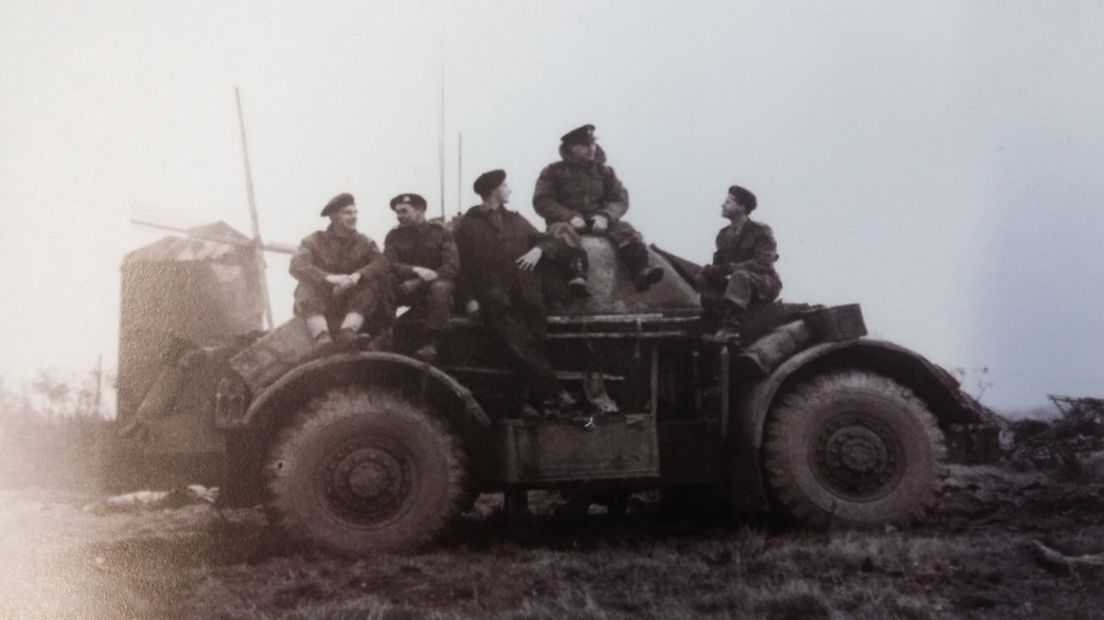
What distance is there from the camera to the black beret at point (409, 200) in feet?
24.9

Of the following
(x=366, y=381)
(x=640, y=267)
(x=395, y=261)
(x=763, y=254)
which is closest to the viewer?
(x=366, y=381)

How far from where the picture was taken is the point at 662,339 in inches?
296

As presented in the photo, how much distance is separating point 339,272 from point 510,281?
124 cm

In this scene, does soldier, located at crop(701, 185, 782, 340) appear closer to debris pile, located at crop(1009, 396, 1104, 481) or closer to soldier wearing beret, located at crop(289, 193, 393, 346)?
soldier wearing beret, located at crop(289, 193, 393, 346)

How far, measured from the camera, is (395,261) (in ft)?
24.6

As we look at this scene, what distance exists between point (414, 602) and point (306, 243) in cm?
300

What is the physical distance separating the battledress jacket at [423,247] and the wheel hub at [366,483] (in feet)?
4.74

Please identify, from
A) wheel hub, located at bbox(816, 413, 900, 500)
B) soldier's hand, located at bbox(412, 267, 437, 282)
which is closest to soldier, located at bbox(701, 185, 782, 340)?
wheel hub, located at bbox(816, 413, 900, 500)

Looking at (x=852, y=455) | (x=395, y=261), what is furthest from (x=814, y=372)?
(x=395, y=261)

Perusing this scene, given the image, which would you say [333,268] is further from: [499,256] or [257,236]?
[257,236]

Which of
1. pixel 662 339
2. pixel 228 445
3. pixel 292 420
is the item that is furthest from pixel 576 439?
pixel 228 445

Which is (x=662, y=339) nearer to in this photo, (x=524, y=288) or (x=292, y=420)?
(x=524, y=288)

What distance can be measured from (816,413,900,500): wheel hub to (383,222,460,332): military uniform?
2.84m

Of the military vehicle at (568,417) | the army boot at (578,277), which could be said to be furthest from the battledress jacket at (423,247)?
the army boot at (578,277)
